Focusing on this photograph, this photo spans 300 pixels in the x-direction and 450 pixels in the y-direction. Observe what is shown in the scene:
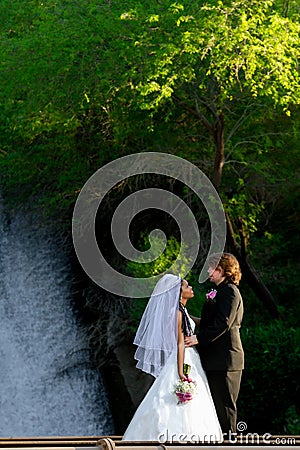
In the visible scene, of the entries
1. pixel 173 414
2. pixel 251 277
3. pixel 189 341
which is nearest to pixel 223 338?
pixel 189 341

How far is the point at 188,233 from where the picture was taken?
12.2 meters

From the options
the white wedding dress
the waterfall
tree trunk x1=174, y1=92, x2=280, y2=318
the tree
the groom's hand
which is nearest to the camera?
the white wedding dress

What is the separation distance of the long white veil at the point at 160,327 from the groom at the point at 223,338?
0.15 m

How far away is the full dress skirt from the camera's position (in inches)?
239

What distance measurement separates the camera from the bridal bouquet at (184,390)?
6.08 meters

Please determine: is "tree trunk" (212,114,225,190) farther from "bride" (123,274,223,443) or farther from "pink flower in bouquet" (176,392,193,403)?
"pink flower in bouquet" (176,392,193,403)

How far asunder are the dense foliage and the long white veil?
400 centimetres

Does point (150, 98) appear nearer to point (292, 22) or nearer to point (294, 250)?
point (292, 22)

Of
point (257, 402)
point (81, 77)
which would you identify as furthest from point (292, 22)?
point (257, 402)

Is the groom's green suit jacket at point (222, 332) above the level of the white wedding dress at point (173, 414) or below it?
above

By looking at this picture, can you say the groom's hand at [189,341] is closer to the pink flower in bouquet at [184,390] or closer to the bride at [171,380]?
the bride at [171,380]
